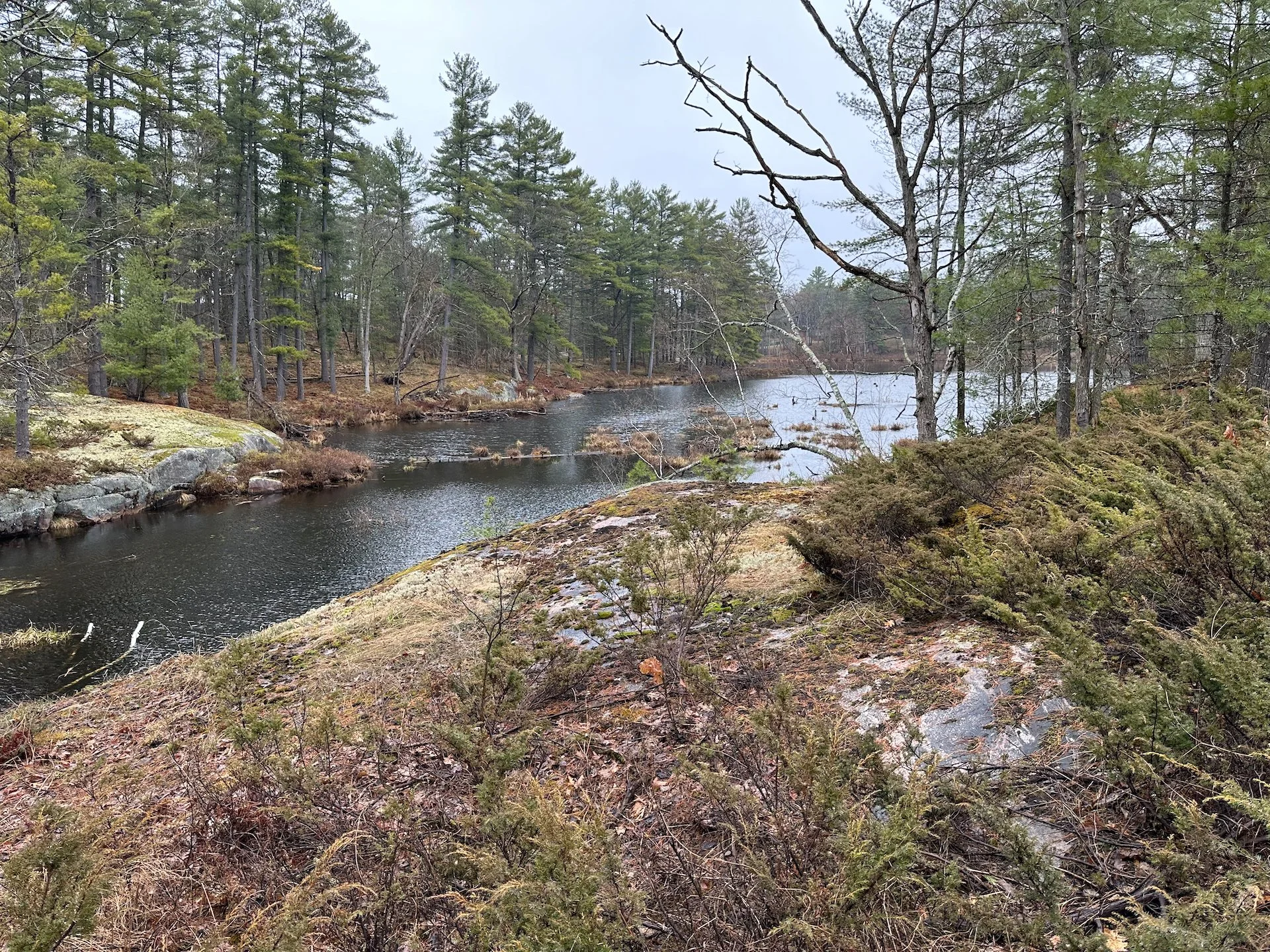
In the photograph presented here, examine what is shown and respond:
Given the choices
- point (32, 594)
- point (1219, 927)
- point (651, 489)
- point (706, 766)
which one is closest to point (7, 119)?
point (32, 594)

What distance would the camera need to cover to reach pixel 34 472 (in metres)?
12.8

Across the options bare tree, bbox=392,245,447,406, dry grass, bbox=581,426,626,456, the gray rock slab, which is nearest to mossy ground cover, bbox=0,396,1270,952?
the gray rock slab

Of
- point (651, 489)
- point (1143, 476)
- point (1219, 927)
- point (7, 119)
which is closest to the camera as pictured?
point (1219, 927)

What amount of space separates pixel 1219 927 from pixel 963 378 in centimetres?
1220

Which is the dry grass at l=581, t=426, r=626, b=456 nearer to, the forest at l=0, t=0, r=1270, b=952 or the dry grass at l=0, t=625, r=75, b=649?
the forest at l=0, t=0, r=1270, b=952

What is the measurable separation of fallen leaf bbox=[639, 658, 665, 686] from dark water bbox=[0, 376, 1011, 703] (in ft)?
15.3

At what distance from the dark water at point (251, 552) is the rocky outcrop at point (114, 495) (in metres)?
0.51

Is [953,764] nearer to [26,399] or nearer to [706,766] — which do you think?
[706,766]

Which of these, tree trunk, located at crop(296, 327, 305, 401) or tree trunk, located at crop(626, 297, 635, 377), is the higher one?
tree trunk, located at crop(626, 297, 635, 377)

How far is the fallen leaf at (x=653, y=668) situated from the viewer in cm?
338

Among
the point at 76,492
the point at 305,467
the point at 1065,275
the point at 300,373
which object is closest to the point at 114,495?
the point at 76,492

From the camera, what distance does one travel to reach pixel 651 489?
8867 mm

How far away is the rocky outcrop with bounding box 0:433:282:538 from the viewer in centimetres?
1210

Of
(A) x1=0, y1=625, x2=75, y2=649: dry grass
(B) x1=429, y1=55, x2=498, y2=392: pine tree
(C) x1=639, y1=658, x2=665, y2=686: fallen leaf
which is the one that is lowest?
(A) x1=0, y1=625, x2=75, y2=649: dry grass
